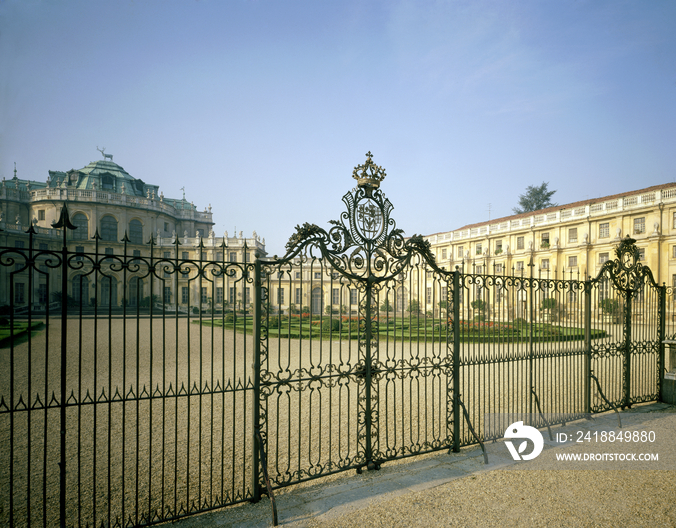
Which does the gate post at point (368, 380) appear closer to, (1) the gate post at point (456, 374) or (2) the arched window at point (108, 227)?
(1) the gate post at point (456, 374)

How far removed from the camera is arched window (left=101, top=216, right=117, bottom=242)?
5303 cm

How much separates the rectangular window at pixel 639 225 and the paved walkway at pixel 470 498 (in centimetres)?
3290

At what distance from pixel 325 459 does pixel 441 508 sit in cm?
184

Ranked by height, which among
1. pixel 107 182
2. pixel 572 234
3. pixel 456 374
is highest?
pixel 107 182

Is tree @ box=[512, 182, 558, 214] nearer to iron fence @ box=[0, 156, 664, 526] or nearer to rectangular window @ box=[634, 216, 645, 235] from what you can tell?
rectangular window @ box=[634, 216, 645, 235]

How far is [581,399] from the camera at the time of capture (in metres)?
8.74

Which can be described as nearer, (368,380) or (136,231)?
(368,380)

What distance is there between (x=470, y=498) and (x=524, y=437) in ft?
7.45

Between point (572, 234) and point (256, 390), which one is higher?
point (572, 234)

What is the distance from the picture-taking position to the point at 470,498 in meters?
4.49

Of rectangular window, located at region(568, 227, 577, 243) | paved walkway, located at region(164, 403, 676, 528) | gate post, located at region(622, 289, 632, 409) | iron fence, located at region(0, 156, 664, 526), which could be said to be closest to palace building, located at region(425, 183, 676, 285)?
rectangular window, located at region(568, 227, 577, 243)

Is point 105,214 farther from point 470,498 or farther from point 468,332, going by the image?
point 470,498

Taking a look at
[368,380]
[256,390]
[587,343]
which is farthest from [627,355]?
[256,390]

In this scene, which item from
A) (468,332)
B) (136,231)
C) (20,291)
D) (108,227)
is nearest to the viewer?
(468,332)
